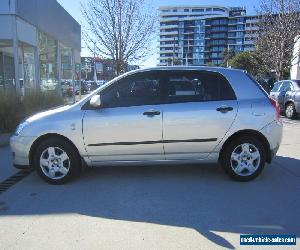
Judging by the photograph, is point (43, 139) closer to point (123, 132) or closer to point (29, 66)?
point (123, 132)

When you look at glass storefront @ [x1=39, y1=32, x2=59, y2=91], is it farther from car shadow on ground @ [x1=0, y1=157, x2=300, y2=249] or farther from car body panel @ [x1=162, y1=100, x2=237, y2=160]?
car body panel @ [x1=162, y1=100, x2=237, y2=160]

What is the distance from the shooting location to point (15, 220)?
15.1 feet

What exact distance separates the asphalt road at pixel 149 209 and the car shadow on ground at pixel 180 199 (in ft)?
0.04

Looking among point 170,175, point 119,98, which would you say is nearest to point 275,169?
point 170,175

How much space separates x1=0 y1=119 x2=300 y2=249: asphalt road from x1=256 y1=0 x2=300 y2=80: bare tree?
79.6ft

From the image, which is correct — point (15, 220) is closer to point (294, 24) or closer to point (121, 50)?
point (121, 50)

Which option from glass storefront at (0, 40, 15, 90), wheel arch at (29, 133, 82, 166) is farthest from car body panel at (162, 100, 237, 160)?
glass storefront at (0, 40, 15, 90)

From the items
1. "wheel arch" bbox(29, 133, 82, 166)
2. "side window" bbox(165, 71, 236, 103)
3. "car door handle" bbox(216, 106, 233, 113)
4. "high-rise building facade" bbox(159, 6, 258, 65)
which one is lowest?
"wheel arch" bbox(29, 133, 82, 166)

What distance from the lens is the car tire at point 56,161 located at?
19.5ft

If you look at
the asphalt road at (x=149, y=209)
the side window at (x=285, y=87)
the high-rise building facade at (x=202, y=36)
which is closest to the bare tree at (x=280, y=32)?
the side window at (x=285, y=87)

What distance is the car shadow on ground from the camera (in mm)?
4469

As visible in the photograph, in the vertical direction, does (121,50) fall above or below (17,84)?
above

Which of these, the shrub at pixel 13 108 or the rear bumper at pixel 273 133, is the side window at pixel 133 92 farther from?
the shrub at pixel 13 108

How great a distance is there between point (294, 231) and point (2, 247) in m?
3.07
